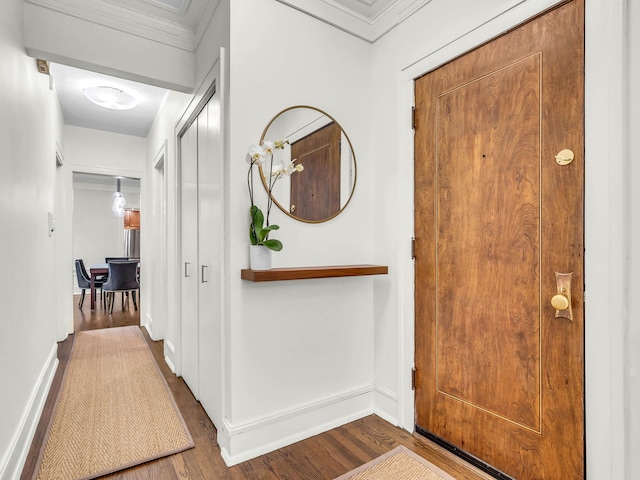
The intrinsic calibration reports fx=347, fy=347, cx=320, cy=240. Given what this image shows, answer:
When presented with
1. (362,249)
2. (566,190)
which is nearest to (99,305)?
(362,249)

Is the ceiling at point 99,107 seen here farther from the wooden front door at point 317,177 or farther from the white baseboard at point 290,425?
the white baseboard at point 290,425

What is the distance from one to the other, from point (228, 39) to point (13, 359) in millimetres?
1941

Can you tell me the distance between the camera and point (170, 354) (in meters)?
3.18

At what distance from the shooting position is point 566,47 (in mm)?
1358

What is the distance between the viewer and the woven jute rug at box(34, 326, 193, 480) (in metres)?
1.75

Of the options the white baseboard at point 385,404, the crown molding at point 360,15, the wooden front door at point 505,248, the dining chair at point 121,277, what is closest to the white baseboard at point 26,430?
the white baseboard at point 385,404

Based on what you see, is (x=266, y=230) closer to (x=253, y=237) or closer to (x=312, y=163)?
(x=253, y=237)

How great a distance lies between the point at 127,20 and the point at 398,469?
2.96 metres

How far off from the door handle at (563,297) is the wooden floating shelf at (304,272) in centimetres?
90

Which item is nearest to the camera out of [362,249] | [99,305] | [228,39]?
[228,39]

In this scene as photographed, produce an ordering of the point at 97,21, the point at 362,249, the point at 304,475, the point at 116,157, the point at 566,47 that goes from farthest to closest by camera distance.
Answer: the point at 116,157
the point at 362,249
the point at 97,21
the point at 304,475
the point at 566,47

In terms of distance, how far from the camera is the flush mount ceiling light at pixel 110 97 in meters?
3.15

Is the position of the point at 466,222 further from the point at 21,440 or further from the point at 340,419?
the point at 21,440
